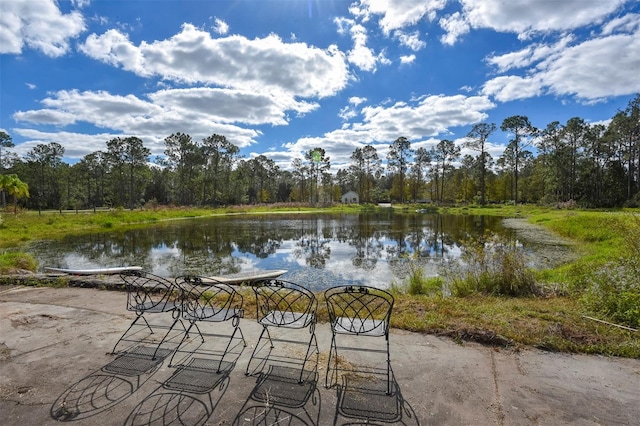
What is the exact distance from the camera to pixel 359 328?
3.38 m

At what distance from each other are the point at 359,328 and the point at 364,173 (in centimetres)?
7174

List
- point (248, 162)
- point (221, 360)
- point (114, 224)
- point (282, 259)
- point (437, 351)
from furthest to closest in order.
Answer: point (248, 162), point (114, 224), point (282, 259), point (437, 351), point (221, 360)

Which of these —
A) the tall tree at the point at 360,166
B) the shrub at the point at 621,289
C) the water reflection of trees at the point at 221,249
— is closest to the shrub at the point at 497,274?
the shrub at the point at 621,289

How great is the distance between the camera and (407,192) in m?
80.0

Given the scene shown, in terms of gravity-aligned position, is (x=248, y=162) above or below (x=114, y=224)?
above

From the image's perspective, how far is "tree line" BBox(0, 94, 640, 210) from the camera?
44.8m

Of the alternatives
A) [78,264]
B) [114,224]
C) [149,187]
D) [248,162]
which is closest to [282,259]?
[78,264]

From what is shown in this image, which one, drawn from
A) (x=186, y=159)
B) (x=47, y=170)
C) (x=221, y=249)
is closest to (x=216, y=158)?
(x=186, y=159)

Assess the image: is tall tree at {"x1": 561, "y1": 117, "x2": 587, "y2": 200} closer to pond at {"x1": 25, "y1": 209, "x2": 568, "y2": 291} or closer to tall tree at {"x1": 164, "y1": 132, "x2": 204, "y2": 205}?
pond at {"x1": 25, "y1": 209, "x2": 568, "y2": 291}

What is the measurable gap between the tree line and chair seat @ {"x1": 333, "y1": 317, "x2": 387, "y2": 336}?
4677cm

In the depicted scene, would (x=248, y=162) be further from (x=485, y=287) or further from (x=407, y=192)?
(x=485, y=287)

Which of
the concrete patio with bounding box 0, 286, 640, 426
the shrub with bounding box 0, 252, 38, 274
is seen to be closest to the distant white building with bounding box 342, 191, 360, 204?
the shrub with bounding box 0, 252, 38, 274

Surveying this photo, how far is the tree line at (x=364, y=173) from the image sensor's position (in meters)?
44.8

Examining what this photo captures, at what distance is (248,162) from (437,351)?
257 feet
